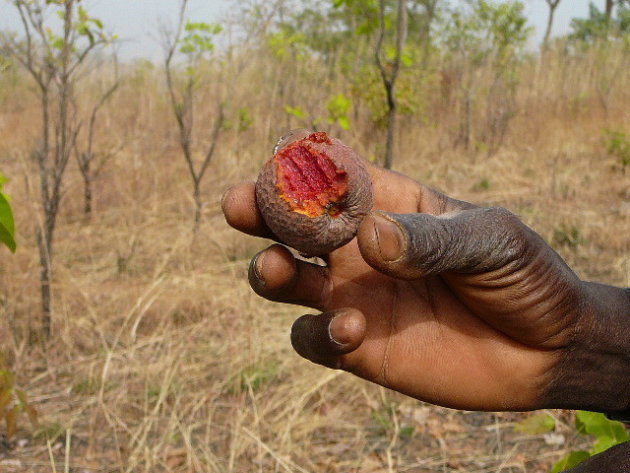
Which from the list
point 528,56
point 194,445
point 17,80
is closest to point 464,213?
point 194,445

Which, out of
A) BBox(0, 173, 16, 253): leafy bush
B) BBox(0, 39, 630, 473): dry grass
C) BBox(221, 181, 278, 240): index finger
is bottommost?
BBox(0, 39, 630, 473): dry grass

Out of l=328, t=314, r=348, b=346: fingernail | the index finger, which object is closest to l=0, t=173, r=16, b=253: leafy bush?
the index finger

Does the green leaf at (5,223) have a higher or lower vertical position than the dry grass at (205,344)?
higher

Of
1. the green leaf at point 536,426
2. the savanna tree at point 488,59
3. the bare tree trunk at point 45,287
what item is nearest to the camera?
the green leaf at point 536,426

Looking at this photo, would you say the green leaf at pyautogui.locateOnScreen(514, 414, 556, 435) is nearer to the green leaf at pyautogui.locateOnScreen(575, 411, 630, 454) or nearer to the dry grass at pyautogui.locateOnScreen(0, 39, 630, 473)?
the green leaf at pyautogui.locateOnScreen(575, 411, 630, 454)

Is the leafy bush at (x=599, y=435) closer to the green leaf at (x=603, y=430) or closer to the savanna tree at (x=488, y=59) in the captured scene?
the green leaf at (x=603, y=430)

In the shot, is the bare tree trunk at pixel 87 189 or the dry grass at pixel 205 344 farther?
the bare tree trunk at pixel 87 189

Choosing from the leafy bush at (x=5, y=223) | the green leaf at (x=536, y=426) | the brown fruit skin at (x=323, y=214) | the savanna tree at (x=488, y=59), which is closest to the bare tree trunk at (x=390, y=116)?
the green leaf at (x=536, y=426)

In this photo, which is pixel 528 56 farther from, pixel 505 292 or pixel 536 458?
pixel 505 292
